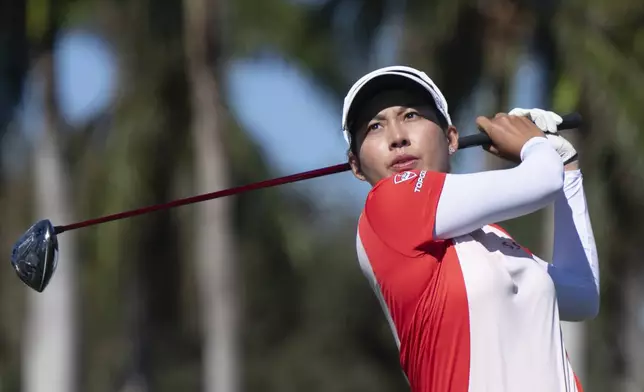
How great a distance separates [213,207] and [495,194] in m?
15.4

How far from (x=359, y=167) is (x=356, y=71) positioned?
1475 cm

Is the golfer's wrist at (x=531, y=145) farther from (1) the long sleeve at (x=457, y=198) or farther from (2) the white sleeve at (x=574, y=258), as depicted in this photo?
(2) the white sleeve at (x=574, y=258)

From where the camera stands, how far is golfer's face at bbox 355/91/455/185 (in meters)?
3.50

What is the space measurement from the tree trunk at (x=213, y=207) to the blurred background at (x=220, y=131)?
0.10 feet

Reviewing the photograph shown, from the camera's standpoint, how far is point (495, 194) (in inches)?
127

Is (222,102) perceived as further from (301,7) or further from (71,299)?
(71,299)

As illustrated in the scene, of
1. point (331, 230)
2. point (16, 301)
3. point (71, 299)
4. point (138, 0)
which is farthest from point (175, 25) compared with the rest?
point (331, 230)

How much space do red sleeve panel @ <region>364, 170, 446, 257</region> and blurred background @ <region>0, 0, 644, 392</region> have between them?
12418mm

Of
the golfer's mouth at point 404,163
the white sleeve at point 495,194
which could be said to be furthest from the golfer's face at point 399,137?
the white sleeve at point 495,194

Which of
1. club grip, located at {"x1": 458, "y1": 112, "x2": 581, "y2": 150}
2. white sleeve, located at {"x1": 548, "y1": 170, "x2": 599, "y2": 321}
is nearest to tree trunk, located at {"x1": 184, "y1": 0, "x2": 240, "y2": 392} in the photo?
club grip, located at {"x1": 458, "y1": 112, "x2": 581, "y2": 150}

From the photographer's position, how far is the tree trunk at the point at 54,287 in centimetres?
1582

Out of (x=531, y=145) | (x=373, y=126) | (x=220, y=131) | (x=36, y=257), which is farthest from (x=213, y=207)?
(x=531, y=145)

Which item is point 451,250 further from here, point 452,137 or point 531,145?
point 452,137

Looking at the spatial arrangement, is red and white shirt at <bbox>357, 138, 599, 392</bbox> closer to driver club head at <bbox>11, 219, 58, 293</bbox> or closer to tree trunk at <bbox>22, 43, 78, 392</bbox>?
driver club head at <bbox>11, 219, 58, 293</bbox>
